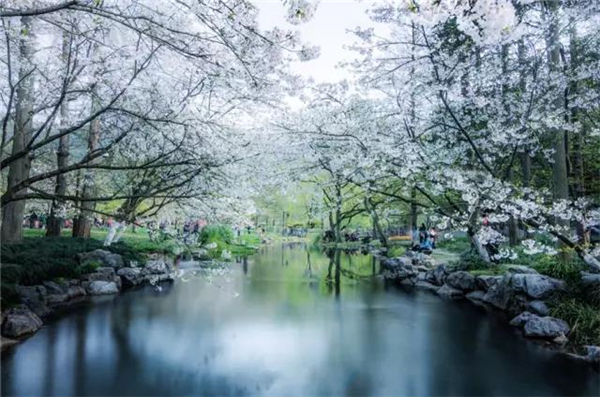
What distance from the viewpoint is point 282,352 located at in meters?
6.31

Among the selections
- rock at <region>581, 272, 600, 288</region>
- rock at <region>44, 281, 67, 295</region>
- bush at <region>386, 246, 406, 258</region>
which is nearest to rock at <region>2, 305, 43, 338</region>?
rock at <region>44, 281, 67, 295</region>

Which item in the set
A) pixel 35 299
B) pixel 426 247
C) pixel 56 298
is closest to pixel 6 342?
pixel 35 299

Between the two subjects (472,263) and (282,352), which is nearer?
(282,352)

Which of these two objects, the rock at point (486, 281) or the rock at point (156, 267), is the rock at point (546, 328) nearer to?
the rock at point (486, 281)

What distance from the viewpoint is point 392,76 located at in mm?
8898

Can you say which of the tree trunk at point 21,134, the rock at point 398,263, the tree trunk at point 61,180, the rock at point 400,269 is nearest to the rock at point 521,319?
the rock at point 400,269

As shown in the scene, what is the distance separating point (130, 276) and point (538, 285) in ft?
30.9

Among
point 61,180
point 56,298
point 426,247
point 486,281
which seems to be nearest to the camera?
point 56,298

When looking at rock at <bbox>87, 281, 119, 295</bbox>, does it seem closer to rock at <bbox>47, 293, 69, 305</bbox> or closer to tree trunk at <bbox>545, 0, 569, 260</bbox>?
rock at <bbox>47, 293, 69, 305</bbox>

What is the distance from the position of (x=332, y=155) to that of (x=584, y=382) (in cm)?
751

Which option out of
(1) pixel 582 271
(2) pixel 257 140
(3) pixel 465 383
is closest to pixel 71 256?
(2) pixel 257 140

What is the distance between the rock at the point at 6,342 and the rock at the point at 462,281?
9.13 m

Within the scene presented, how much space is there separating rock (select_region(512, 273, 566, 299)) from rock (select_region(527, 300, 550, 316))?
0.14 m

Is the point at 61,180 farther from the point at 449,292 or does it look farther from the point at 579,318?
the point at 579,318
